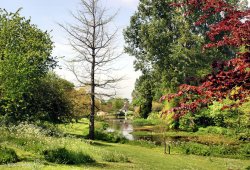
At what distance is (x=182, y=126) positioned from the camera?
156 ft

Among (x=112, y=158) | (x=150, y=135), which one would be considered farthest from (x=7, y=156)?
(x=150, y=135)

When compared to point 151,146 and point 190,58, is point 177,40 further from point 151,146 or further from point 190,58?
point 151,146

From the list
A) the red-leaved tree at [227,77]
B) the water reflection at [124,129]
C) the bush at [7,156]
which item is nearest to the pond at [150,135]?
the water reflection at [124,129]

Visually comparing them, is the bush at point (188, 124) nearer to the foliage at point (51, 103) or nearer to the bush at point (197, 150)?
the foliage at point (51, 103)

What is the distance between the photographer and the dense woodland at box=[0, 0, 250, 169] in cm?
624

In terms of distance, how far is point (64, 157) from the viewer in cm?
1608

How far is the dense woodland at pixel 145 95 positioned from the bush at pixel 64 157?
5 centimetres

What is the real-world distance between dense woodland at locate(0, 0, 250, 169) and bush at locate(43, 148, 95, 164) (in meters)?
0.05

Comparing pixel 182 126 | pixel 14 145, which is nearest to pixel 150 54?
pixel 182 126

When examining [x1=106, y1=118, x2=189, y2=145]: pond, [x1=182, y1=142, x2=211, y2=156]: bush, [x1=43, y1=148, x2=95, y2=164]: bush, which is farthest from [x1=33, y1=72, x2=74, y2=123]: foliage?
[x1=43, y1=148, x2=95, y2=164]: bush

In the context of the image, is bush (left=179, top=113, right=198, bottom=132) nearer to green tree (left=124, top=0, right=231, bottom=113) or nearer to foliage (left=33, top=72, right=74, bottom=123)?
green tree (left=124, top=0, right=231, bottom=113)

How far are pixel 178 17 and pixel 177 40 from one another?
11.0 ft

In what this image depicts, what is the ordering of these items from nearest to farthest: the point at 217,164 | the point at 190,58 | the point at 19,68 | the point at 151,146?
the point at 19,68
the point at 217,164
the point at 151,146
the point at 190,58

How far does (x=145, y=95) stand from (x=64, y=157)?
3997 centimetres
